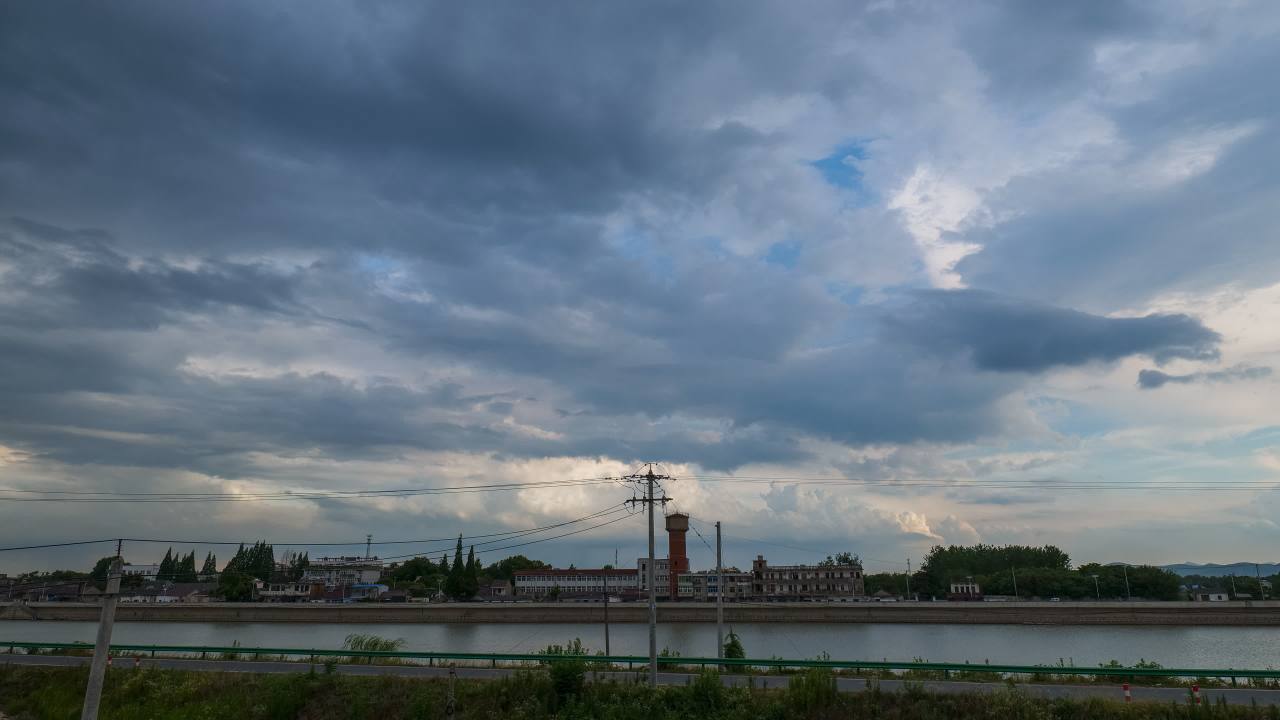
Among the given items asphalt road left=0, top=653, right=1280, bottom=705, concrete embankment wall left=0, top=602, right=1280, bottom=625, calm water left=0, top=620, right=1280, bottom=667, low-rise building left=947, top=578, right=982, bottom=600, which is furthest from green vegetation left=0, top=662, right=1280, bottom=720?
low-rise building left=947, top=578, right=982, bottom=600

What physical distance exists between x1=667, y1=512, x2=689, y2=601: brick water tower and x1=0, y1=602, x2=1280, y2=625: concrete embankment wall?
2674cm

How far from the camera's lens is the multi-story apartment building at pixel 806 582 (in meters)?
172

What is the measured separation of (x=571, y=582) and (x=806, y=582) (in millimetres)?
55424

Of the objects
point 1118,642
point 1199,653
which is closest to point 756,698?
point 1199,653

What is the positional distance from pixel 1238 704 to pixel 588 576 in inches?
6685

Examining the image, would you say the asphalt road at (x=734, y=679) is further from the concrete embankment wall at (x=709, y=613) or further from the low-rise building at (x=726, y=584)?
the low-rise building at (x=726, y=584)

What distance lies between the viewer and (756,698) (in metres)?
32.4

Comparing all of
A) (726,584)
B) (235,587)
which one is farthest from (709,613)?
(235,587)

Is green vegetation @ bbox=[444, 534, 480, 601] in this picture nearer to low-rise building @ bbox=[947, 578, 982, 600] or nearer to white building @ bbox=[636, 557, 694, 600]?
white building @ bbox=[636, 557, 694, 600]

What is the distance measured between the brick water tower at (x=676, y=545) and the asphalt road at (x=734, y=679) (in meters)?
113

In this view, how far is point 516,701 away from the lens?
3484 centimetres

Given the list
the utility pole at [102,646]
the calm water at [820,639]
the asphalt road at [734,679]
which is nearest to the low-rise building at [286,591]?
the calm water at [820,639]

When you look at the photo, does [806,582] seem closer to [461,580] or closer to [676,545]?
[676,545]

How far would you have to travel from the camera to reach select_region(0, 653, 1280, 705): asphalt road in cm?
3050
